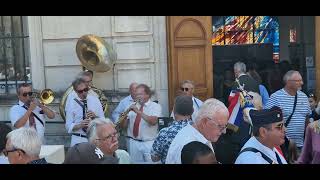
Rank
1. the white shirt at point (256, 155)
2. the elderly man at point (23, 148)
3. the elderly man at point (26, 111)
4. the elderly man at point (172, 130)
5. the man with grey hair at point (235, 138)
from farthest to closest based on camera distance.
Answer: the elderly man at point (26, 111) → the man with grey hair at point (235, 138) → the elderly man at point (172, 130) → the elderly man at point (23, 148) → the white shirt at point (256, 155)

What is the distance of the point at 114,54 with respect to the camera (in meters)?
7.27

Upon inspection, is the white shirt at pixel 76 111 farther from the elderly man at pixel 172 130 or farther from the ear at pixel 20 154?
the ear at pixel 20 154

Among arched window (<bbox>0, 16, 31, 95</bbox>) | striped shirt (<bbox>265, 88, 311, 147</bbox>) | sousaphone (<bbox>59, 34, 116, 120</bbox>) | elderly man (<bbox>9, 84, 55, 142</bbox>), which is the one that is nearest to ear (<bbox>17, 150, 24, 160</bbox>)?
elderly man (<bbox>9, 84, 55, 142</bbox>)

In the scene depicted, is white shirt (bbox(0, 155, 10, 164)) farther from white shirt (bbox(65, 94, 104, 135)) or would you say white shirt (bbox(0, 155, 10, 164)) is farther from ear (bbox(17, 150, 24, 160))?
white shirt (bbox(65, 94, 104, 135))

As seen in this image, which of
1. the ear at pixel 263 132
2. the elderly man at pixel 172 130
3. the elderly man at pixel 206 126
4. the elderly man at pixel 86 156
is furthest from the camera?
the elderly man at pixel 172 130

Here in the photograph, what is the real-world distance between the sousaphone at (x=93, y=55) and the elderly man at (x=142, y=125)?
67.9 inches

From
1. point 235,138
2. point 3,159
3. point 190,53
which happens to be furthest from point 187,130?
point 190,53

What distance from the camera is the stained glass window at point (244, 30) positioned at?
1055cm

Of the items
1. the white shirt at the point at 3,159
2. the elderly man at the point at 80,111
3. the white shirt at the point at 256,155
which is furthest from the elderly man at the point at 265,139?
the elderly man at the point at 80,111

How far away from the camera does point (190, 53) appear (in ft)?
24.9
